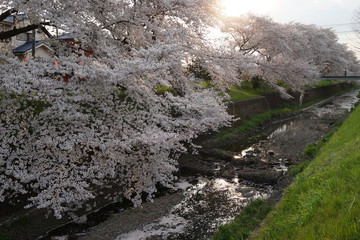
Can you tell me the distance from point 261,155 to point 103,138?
10.6 m

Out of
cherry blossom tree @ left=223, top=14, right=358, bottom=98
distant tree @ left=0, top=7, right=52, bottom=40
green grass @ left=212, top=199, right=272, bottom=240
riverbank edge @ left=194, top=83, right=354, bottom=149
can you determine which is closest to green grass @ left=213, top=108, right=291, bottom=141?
riverbank edge @ left=194, top=83, right=354, bottom=149

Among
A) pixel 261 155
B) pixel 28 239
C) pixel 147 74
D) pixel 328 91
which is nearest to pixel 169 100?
pixel 147 74

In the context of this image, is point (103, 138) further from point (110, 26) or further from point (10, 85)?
point (110, 26)

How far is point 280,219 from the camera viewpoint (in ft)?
16.8

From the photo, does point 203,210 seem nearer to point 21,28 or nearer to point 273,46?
point 21,28

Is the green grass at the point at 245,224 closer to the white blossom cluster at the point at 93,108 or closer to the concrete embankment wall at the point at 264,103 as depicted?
the white blossom cluster at the point at 93,108

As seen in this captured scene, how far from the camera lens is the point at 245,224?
6805 millimetres

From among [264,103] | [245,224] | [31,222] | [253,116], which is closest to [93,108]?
[31,222]

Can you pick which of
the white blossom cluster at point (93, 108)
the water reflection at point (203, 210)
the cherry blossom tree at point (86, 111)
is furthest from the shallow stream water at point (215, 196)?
the cherry blossom tree at point (86, 111)

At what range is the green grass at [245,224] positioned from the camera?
6.25m

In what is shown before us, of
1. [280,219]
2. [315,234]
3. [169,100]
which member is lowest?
[280,219]

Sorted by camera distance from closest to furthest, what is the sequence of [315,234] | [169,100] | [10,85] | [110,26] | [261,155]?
[315,234]
[10,85]
[169,100]
[110,26]
[261,155]

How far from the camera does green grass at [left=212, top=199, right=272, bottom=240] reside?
6.25 metres

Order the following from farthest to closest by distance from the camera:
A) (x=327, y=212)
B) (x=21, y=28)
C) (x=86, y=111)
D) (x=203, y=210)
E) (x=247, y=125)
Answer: (x=247, y=125) < (x=203, y=210) < (x=21, y=28) < (x=86, y=111) < (x=327, y=212)
